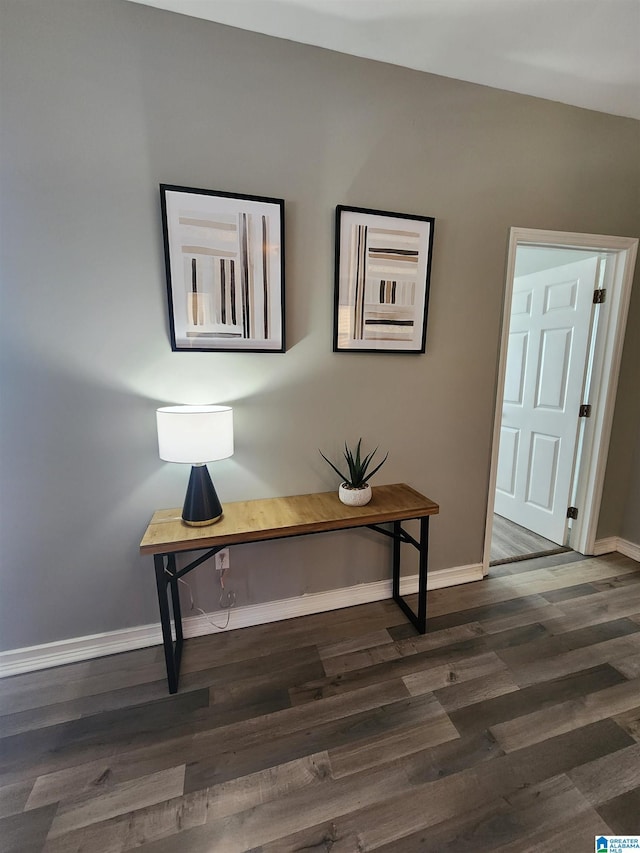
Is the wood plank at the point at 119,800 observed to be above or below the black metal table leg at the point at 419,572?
below

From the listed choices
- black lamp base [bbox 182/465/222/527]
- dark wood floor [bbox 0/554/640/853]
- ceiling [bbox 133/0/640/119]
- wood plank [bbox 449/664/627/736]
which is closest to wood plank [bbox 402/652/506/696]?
dark wood floor [bbox 0/554/640/853]

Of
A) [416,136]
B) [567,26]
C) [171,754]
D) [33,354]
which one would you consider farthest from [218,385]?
[567,26]

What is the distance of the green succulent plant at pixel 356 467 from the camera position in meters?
1.71

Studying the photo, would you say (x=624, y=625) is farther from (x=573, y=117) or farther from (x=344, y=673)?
(x=573, y=117)

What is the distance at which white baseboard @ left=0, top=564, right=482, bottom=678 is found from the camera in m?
1.57

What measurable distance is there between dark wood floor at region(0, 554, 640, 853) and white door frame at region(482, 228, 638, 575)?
0.73m

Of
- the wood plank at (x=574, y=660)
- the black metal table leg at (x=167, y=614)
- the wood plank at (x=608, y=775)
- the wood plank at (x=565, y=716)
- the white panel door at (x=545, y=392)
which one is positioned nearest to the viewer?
the wood plank at (x=608, y=775)

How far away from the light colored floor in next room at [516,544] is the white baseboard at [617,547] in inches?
8.0

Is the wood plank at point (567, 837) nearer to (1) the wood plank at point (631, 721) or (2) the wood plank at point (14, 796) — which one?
(1) the wood plank at point (631, 721)

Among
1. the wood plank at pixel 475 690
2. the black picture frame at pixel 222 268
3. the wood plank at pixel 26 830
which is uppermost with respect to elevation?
the black picture frame at pixel 222 268

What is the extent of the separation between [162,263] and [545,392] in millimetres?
2659

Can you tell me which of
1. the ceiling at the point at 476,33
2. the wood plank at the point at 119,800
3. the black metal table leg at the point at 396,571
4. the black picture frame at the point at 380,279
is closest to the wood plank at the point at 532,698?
the black metal table leg at the point at 396,571

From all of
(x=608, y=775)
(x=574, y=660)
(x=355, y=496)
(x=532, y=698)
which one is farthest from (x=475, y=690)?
(x=355, y=496)

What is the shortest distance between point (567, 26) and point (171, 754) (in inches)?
128
